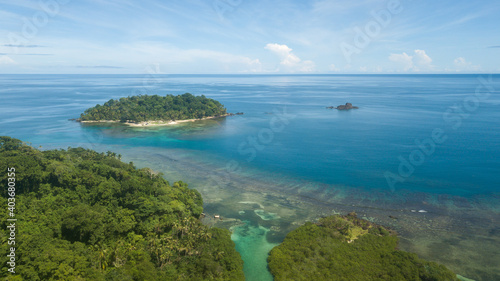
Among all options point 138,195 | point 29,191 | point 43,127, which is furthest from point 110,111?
point 138,195

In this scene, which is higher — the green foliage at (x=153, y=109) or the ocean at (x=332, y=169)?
the green foliage at (x=153, y=109)

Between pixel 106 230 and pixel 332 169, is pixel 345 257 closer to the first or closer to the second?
pixel 106 230

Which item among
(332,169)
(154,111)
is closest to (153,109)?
(154,111)

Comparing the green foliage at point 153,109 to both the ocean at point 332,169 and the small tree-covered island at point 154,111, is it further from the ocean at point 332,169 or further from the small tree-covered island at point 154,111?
the ocean at point 332,169

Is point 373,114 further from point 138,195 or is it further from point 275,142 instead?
point 138,195

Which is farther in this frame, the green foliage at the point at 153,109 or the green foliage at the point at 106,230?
the green foliage at the point at 153,109

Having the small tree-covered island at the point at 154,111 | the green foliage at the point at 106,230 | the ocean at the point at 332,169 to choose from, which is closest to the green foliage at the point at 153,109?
the small tree-covered island at the point at 154,111

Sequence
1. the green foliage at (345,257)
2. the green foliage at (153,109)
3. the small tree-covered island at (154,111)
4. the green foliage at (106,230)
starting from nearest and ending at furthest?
the green foliage at (106,230) → the green foliage at (345,257) → the small tree-covered island at (154,111) → the green foliage at (153,109)

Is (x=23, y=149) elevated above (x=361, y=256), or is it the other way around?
(x=23, y=149)
